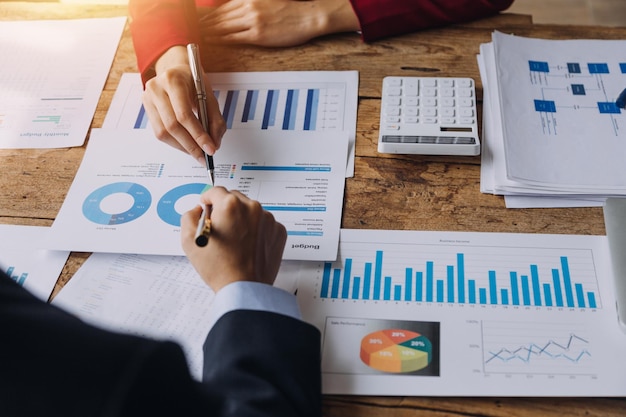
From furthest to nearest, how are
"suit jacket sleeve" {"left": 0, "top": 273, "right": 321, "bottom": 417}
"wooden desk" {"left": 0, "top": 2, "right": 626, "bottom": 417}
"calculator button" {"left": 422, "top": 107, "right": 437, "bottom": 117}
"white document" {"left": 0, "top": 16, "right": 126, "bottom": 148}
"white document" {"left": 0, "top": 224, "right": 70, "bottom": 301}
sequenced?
1. "white document" {"left": 0, "top": 16, "right": 126, "bottom": 148}
2. "calculator button" {"left": 422, "top": 107, "right": 437, "bottom": 117}
3. "white document" {"left": 0, "top": 224, "right": 70, "bottom": 301}
4. "wooden desk" {"left": 0, "top": 2, "right": 626, "bottom": 417}
5. "suit jacket sleeve" {"left": 0, "top": 273, "right": 321, "bottom": 417}

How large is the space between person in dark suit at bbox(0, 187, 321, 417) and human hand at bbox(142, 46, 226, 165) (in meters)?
0.16

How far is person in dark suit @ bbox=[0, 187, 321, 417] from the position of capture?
46 centimetres

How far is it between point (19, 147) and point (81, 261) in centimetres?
30

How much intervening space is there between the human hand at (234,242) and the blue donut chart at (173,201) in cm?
9

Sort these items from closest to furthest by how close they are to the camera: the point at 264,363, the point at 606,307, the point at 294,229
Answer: the point at 264,363
the point at 606,307
the point at 294,229

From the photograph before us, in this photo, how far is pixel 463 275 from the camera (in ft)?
2.84

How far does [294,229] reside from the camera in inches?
36.8

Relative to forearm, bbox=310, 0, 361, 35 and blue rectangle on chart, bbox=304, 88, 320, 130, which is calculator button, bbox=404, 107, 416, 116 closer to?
blue rectangle on chart, bbox=304, 88, 320, 130

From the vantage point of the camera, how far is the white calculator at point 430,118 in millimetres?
993

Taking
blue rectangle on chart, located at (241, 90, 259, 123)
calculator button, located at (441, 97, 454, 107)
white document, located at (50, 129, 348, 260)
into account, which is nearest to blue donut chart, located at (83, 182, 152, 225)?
white document, located at (50, 129, 348, 260)

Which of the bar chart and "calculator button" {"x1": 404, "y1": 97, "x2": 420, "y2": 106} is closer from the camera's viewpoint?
the bar chart

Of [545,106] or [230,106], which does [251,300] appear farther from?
[545,106]

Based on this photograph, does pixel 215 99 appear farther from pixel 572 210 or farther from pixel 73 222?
pixel 572 210

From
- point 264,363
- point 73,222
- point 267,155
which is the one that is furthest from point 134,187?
point 264,363
